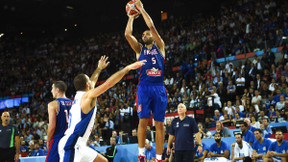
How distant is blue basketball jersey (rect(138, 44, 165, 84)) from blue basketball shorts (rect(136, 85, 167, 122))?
0.46 feet

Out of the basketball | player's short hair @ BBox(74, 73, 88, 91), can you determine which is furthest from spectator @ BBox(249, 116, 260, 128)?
player's short hair @ BBox(74, 73, 88, 91)

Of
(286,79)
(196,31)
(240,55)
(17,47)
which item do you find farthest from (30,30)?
(286,79)

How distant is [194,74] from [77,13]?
17038 mm

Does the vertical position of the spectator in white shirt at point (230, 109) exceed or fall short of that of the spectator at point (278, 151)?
it exceeds it

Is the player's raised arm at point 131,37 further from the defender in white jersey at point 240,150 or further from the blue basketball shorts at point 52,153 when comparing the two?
the defender in white jersey at point 240,150

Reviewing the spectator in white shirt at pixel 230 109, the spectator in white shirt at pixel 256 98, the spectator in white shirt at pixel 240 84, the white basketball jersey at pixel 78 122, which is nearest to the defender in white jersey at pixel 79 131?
the white basketball jersey at pixel 78 122

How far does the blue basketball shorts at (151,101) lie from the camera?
19.5 feet

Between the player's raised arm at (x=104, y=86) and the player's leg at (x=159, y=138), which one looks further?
the player's leg at (x=159, y=138)

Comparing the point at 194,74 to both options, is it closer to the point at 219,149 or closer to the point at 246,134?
the point at 246,134

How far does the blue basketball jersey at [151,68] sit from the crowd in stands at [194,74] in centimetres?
644

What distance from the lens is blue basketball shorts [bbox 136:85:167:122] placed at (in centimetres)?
595

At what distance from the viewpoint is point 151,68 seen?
6.10m

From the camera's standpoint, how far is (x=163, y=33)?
989 inches

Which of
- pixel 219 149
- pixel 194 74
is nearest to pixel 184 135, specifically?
pixel 219 149
